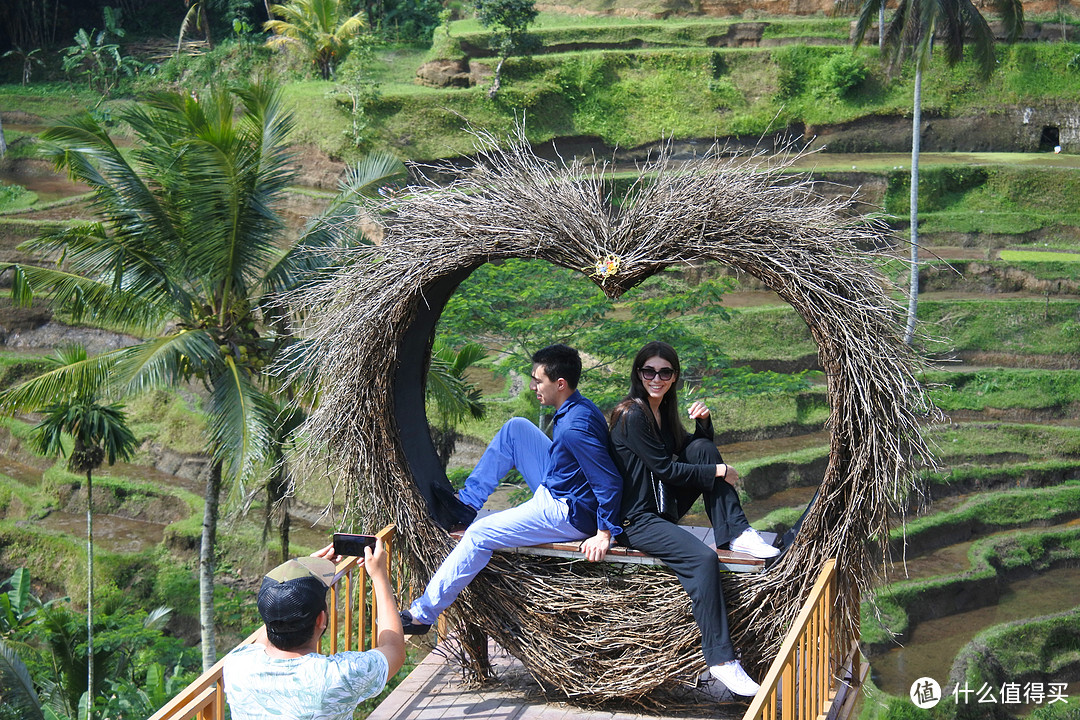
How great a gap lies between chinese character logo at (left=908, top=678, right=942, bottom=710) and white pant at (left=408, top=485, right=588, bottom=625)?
9007 millimetres

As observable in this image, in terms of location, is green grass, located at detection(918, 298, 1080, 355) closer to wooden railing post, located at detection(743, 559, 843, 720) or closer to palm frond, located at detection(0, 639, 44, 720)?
palm frond, located at detection(0, 639, 44, 720)

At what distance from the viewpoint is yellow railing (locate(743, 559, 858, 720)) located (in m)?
3.61

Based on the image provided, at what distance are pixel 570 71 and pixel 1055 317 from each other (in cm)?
1327

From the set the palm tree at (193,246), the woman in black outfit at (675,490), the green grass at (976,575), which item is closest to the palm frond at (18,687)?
the palm tree at (193,246)

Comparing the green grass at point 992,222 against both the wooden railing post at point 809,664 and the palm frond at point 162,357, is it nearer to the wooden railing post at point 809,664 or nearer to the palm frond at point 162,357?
the palm frond at point 162,357

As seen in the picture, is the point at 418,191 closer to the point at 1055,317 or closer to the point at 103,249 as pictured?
the point at 103,249

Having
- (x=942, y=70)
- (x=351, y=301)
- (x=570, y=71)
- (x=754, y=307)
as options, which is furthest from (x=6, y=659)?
(x=942, y=70)

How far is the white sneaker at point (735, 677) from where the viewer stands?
4.32 m

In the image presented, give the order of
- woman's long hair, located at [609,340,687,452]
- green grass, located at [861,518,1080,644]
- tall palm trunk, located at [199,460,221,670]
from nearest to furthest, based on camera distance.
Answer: woman's long hair, located at [609,340,687,452] → tall palm trunk, located at [199,460,221,670] → green grass, located at [861,518,1080,644]

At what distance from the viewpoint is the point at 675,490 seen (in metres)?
4.78

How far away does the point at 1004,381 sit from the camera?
1956 cm

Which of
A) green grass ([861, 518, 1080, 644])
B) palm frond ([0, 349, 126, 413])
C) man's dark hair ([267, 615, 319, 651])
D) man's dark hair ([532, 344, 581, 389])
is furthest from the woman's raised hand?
green grass ([861, 518, 1080, 644])

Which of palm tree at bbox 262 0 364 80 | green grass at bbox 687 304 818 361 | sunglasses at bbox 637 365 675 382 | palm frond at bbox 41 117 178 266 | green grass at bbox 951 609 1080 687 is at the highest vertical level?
palm tree at bbox 262 0 364 80

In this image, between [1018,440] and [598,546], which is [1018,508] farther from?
[598,546]
